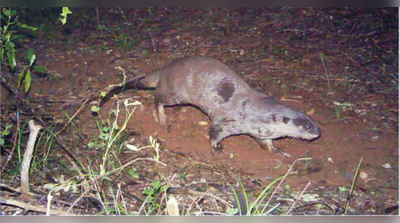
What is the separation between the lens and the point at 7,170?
12.3 feet

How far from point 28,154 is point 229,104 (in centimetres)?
241

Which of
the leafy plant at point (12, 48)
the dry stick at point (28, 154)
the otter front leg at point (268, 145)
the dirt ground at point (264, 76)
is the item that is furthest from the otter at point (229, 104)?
the dry stick at point (28, 154)

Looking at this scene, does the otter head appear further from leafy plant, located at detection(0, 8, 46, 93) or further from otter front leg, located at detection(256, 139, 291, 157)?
leafy plant, located at detection(0, 8, 46, 93)

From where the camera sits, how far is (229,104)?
15.9ft

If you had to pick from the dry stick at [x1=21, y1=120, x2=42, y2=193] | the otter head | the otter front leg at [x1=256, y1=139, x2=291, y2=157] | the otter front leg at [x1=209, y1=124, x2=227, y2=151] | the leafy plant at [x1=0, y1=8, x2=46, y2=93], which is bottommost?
the otter front leg at [x1=256, y1=139, x2=291, y2=157]

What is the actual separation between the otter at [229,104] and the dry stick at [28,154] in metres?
2.14

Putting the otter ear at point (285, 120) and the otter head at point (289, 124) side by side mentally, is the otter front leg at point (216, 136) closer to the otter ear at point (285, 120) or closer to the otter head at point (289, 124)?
the otter head at point (289, 124)

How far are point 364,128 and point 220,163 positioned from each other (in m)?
1.84

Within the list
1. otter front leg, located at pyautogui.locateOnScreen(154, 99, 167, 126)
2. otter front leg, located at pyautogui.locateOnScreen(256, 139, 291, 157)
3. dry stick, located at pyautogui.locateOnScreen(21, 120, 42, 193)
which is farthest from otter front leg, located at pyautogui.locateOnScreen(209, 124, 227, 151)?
dry stick, located at pyautogui.locateOnScreen(21, 120, 42, 193)

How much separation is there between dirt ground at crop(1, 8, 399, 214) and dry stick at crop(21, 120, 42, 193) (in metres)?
1.14

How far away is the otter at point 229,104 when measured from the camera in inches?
188

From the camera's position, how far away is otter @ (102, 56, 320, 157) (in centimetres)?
477

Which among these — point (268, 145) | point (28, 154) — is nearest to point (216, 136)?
point (268, 145)

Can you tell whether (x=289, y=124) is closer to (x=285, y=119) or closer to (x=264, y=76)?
(x=285, y=119)
